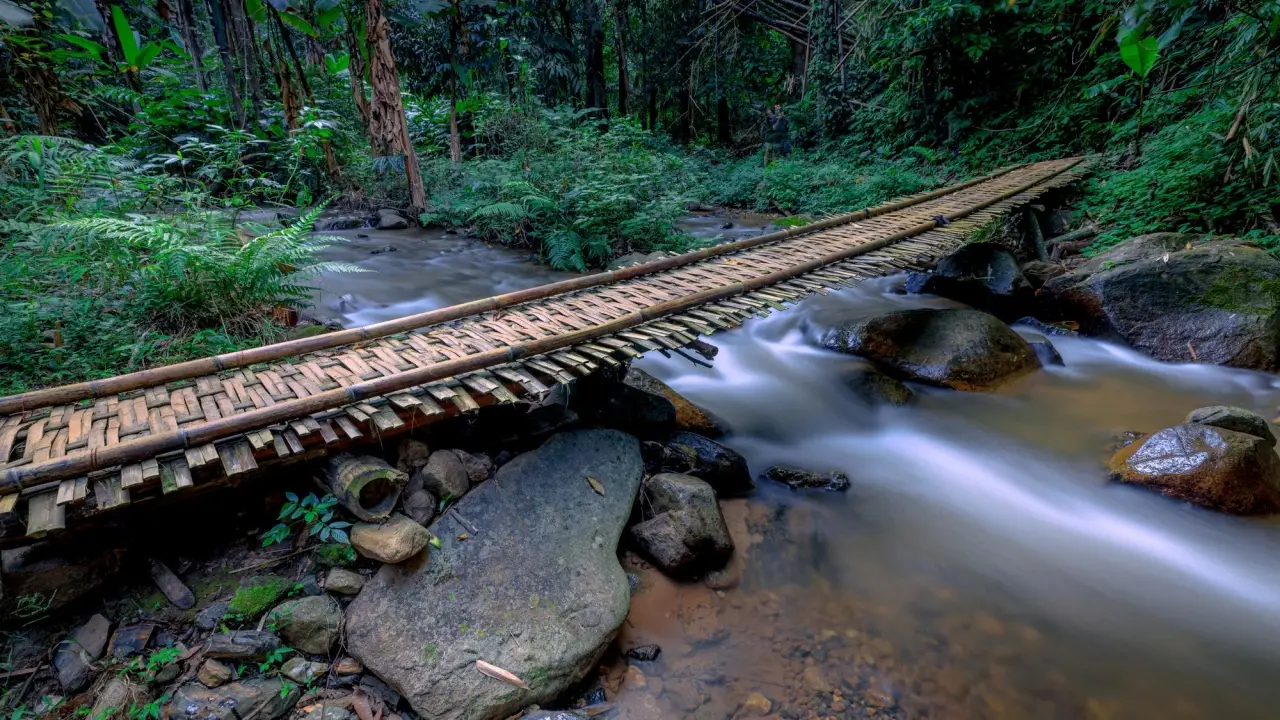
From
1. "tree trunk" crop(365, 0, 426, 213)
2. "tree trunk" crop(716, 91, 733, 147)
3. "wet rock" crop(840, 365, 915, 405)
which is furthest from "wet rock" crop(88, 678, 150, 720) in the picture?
"tree trunk" crop(716, 91, 733, 147)

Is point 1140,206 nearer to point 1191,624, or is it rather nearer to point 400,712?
point 1191,624

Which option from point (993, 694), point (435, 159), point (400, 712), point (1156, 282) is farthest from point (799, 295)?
point (435, 159)

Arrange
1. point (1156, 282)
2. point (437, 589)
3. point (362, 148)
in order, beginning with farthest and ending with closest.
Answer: point (362, 148) → point (1156, 282) → point (437, 589)

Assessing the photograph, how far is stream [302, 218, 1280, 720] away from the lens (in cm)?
241

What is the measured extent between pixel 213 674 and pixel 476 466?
48.3 inches

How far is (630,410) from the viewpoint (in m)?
3.61

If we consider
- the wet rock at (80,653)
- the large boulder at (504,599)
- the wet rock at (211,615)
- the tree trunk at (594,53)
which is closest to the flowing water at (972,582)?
the large boulder at (504,599)

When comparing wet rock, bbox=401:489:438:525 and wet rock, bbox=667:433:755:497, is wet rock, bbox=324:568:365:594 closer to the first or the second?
wet rock, bbox=401:489:438:525

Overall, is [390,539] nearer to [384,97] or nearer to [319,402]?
[319,402]

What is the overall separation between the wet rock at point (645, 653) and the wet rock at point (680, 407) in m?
1.71

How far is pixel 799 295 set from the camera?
385cm

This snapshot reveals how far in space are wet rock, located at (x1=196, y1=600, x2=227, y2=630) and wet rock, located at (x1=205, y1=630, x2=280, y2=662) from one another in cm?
6

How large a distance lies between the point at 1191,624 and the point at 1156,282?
153 inches

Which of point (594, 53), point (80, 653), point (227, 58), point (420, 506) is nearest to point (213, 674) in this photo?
point (80, 653)
